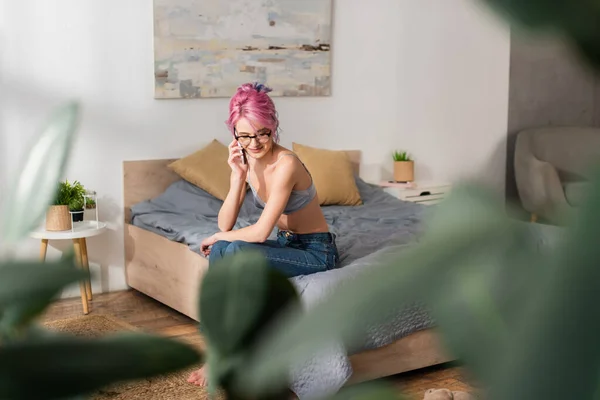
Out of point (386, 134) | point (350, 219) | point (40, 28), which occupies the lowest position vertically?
point (350, 219)

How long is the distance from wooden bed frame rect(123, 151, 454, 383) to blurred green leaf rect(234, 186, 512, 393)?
11.0 ft

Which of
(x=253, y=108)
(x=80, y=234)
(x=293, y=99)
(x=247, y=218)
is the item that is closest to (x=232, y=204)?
(x=253, y=108)

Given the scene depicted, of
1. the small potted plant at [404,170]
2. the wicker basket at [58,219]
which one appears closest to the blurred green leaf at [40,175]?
the wicker basket at [58,219]

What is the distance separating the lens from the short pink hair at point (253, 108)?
3906 millimetres

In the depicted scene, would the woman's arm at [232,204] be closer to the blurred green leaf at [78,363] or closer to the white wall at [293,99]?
the white wall at [293,99]

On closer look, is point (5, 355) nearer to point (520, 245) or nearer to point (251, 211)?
point (520, 245)

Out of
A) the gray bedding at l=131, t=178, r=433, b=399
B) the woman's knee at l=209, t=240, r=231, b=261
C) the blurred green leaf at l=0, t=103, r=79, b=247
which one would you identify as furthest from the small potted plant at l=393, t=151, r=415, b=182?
the blurred green leaf at l=0, t=103, r=79, b=247

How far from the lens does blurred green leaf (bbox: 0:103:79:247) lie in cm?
24

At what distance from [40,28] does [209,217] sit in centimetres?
146

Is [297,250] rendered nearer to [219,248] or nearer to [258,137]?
[219,248]

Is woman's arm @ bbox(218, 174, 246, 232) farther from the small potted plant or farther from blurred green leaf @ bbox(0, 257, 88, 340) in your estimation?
blurred green leaf @ bbox(0, 257, 88, 340)

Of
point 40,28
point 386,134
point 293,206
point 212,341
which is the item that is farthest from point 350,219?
point 212,341

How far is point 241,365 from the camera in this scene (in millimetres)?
181

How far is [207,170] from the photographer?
518cm
